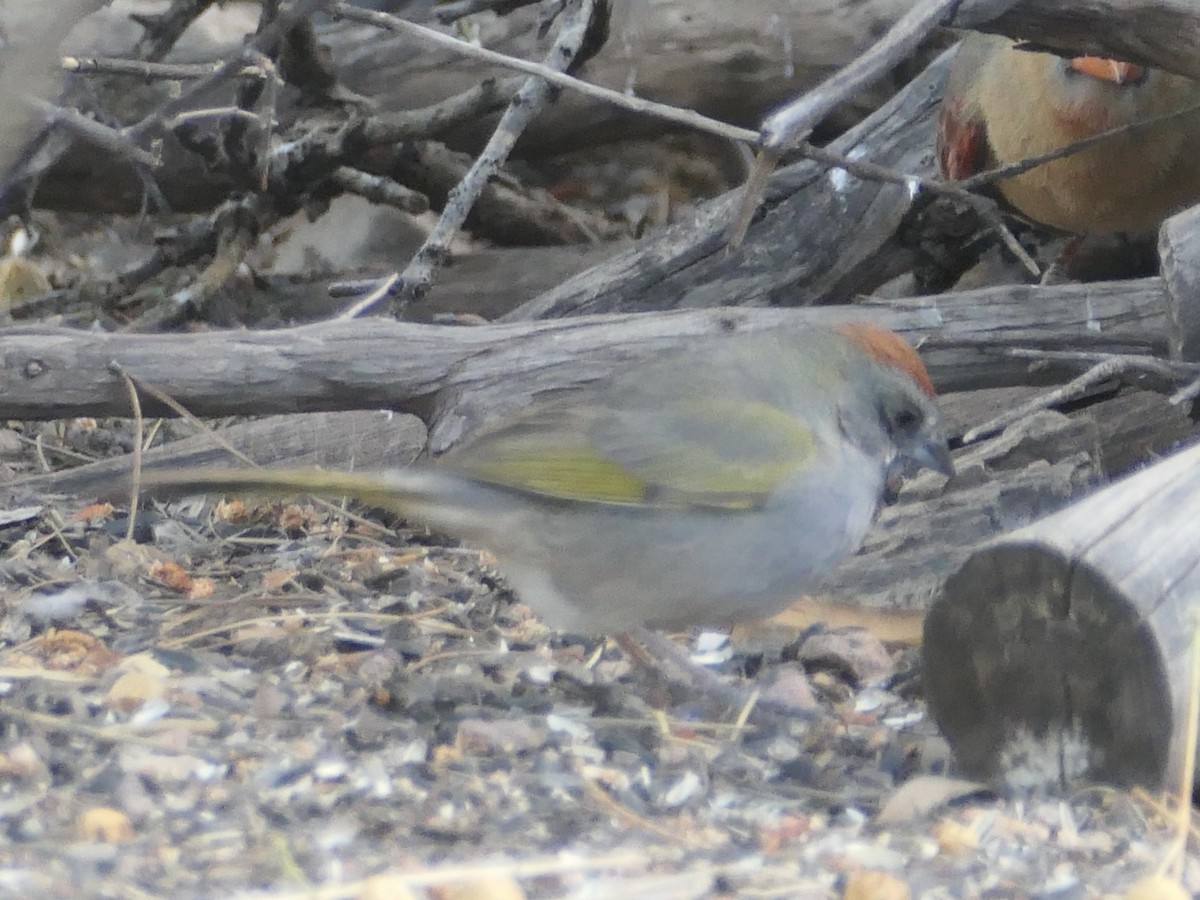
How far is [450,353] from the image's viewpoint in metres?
3.82

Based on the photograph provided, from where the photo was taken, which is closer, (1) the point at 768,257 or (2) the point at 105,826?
(2) the point at 105,826

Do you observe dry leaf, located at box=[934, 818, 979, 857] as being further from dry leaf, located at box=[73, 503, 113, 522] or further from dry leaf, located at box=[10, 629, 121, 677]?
dry leaf, located at box=[73, 503, 113, 522]

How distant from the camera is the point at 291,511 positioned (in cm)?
441

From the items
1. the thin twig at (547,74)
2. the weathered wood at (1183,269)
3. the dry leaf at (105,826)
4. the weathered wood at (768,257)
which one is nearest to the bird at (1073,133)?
the weathered wood at (768,257)

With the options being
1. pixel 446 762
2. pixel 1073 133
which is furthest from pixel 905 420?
pixel 1073 133

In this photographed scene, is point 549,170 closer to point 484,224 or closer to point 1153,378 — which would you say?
point 484,224

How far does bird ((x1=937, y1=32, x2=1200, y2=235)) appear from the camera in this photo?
14.4 feet

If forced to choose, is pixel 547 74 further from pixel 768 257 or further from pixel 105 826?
pixel 105 826

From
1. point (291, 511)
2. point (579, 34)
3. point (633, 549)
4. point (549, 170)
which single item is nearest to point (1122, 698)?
point (633, 549)

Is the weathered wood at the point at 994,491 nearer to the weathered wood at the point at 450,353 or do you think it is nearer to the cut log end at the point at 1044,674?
the weathered wood at the point at 450,353

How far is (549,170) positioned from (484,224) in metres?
1.21

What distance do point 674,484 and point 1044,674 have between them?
803 millimetres

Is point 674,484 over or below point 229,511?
over

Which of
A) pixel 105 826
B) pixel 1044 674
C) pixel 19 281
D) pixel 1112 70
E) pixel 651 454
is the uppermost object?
pixel 1112 70
